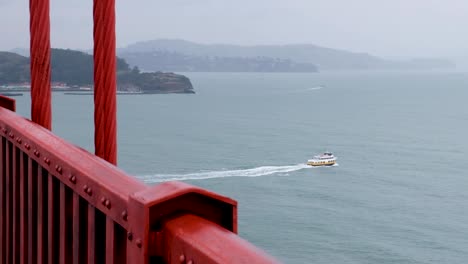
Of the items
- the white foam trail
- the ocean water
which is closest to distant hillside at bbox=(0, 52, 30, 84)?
the ocean water

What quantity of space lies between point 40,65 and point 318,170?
1217 inches

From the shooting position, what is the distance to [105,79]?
193 cm

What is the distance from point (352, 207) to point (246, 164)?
20.6 feet

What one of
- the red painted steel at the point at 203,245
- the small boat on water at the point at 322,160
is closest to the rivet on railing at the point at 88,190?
the red painted steel at the point at 203,245

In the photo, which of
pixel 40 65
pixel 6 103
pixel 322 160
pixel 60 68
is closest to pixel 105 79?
pixel 40 65

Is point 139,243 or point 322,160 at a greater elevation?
point 139,243

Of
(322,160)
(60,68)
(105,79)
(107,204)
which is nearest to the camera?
(107,204)

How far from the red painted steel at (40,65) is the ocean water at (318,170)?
12175mm

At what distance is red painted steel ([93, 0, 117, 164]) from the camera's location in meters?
1.88

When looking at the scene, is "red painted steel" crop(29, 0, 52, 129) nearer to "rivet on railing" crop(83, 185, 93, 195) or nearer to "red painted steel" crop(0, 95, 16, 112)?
"red painted steel" crop(0, 95, 16, 112)

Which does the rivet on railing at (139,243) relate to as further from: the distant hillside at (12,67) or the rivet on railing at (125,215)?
the distant hillside at (12,67)

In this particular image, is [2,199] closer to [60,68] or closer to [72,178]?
[72,178]

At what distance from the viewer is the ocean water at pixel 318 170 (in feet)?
78.6

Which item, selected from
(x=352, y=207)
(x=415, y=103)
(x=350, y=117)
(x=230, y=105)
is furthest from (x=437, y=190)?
(x=415, y=103)
